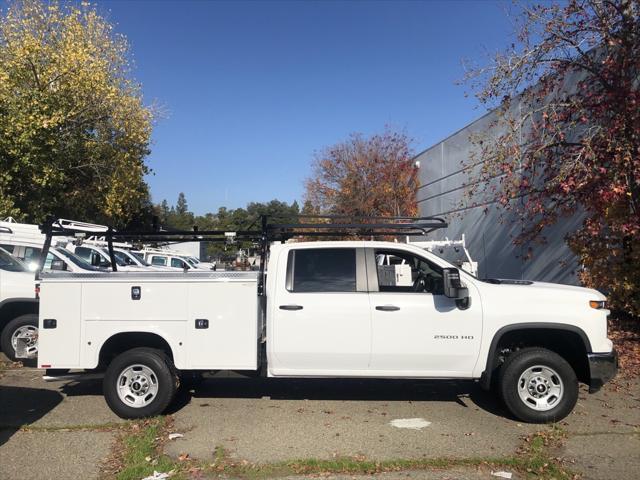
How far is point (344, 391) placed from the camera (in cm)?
725

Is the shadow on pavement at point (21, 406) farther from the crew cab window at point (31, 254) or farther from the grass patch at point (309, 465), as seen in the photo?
the crew cab window at point (31, 254)

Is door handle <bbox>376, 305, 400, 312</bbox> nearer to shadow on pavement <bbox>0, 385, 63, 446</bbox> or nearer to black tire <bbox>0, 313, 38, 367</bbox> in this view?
shadow on pavement <bbox>0, 385, 63, 446</bbox>

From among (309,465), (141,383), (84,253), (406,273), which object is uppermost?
(84,253)

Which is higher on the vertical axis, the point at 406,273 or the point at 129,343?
the point at 406,273

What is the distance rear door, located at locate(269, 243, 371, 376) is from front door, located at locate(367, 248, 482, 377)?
0.15 metres

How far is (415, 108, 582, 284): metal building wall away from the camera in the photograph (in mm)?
16078

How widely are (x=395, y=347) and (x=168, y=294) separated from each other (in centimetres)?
255

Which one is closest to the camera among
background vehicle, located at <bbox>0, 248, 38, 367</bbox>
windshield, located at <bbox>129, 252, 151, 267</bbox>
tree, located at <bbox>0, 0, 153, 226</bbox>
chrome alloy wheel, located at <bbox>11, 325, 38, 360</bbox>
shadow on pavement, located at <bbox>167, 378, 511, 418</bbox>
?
shadow on pavement, located at <bbox>167, 378, 511, 418</bbox>

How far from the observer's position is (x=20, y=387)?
7570mm

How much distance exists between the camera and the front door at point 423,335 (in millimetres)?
5918

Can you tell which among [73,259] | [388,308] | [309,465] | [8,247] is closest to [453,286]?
[388,308]

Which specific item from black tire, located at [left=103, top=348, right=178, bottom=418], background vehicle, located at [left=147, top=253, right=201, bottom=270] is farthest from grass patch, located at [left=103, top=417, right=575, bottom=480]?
background vehicle, located at [left=147, top=253, right=201, bottom=270]

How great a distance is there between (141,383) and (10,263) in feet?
15.9

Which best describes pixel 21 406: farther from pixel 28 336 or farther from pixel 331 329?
pixel 331 329
